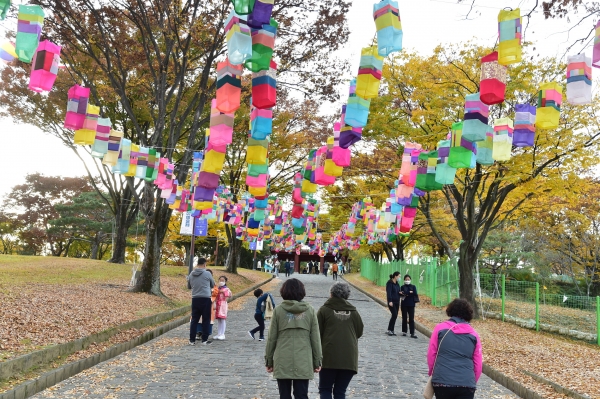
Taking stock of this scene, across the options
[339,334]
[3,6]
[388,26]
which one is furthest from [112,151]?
[339,334]

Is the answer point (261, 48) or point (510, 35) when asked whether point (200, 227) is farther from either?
point (510, 35)

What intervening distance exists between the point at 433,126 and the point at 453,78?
1564 millimetres

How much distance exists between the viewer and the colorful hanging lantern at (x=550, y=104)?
7.14 meters

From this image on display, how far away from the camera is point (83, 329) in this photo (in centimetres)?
849

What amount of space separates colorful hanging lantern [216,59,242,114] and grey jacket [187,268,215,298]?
4.42 meters

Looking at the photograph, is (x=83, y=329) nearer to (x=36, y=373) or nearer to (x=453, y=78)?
(x=36, y=373)

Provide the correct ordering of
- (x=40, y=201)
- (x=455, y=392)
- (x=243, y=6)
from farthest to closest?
1. (x=40, y=201)
2. (x=243, y=6)
3. (x=455, y=392)

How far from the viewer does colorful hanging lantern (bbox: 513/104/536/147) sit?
7.93 m

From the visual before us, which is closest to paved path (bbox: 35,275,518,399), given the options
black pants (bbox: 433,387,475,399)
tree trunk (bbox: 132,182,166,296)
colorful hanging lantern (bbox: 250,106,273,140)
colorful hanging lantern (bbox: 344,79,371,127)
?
black pants (bbox: 433,387,475,399)

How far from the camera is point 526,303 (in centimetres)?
1514

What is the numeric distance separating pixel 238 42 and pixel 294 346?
3326 millimetres

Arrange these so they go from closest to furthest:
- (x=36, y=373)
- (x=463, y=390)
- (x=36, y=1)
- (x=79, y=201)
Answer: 1. (x=463, y=390)
2. (x=36, y=373)
3. (x=36, y=1)
4. (x=79, y=201)

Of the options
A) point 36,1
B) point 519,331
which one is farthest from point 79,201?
point 519,331

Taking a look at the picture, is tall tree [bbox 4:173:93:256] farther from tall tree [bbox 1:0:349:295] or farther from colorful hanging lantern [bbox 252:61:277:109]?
colorful hanging lantern [bbox 252:61:277:109]
